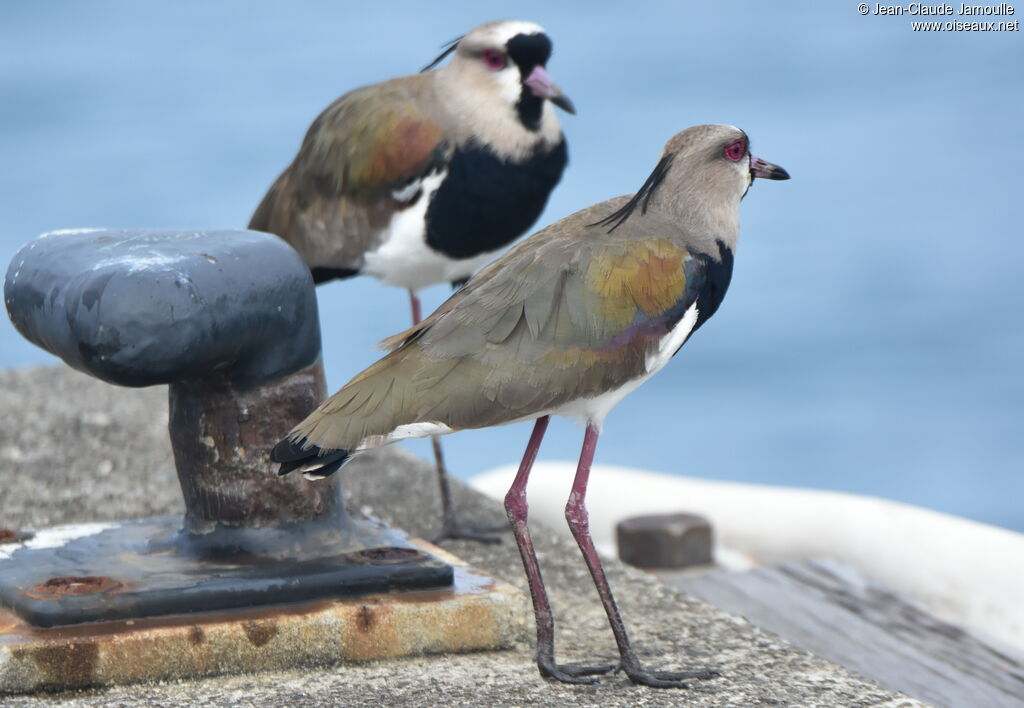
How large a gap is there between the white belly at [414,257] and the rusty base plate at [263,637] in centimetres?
144

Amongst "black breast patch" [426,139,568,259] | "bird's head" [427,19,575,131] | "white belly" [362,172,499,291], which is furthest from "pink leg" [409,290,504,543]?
"bird's head" [427,19,575,131]

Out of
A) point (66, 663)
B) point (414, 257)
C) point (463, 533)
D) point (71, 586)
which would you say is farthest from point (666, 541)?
point (66, 663)

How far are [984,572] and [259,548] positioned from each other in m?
2.51

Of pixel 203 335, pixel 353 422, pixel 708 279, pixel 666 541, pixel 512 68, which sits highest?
pixel 512 68

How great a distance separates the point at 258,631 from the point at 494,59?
2123mm

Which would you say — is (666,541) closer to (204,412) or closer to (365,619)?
(365,619)

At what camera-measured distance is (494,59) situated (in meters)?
4.63

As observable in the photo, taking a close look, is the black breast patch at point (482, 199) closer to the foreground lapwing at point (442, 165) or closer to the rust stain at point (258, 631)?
the foreground lapwing at point (442, 165)

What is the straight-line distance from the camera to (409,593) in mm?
3424

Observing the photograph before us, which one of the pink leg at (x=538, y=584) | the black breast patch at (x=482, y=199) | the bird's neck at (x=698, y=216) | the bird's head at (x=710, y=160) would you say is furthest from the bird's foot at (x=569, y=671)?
the black breast patch at (x=482, y=199)

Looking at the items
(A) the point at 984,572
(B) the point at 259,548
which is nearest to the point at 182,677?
(B) the point at 259,548

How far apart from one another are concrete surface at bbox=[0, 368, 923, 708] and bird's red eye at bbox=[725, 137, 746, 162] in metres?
1.12

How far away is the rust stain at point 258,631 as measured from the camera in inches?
126

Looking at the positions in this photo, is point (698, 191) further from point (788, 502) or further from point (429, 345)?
point (788, 502)
